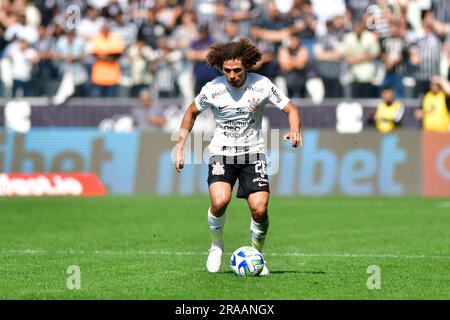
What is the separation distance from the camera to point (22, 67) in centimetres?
2703

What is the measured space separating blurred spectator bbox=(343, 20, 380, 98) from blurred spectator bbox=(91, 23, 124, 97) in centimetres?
529

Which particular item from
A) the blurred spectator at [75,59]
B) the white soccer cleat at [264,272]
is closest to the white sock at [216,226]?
the white soccer cleat at [264,272]

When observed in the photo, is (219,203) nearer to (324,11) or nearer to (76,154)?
(76,154)

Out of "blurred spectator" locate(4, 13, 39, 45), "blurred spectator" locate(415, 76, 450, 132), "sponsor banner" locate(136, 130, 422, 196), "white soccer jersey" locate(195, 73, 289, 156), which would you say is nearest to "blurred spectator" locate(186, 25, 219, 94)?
"sponsor banner" locate(136, 130, 422, 196)

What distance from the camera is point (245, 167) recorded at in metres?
11.9

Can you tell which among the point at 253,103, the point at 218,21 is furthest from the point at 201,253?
the point at 218,21

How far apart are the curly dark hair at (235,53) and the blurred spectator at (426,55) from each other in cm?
1405

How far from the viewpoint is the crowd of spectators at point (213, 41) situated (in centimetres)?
2555

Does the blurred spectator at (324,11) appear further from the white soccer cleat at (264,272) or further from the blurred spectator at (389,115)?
the white soccer cleat at (264,272)

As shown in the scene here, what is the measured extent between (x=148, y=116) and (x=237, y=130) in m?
13.9

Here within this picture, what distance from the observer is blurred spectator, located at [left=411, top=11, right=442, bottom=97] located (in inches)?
990
